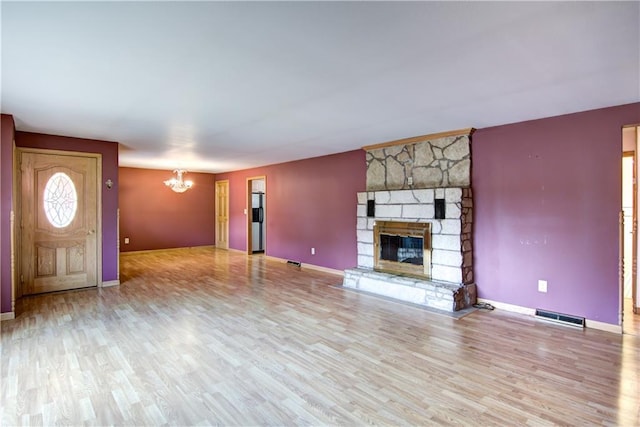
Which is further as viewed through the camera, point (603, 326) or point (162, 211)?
point (162, 211)

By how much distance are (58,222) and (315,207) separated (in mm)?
4228

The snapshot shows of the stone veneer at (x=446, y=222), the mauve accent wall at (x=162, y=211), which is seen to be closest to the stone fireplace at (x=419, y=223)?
the stone veneer at (x=446, y=222)

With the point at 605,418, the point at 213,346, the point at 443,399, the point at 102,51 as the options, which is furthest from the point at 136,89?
the point at 605,418

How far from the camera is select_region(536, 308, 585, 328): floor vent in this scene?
11.8 ft

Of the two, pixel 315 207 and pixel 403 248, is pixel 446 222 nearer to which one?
pixel 403 248

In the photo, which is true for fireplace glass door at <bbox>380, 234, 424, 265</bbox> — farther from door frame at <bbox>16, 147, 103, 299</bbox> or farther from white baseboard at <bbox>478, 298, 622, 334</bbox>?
door frame at <bbox>16, 147, 103, 299</bbox>

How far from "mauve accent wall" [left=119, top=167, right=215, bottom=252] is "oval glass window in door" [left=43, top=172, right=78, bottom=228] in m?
3.70

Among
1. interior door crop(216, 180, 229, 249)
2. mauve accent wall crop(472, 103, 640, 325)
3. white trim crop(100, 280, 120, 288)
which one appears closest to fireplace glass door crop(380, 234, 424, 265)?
mauve accent wall crop(472, 103, 640, 325)

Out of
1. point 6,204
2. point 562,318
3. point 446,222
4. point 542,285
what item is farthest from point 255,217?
point 562,318

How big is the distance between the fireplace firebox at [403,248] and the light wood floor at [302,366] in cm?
76

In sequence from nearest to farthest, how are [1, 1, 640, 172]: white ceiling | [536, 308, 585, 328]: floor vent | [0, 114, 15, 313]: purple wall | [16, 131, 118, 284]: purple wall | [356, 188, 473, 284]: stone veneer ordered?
1. [1, 1, 640, 172]: white ceiling
2. [536, 308, 585, 328]: floor vent
3. [0, 114, 15, 313]: purple wall
4. [356, 188, 473, 284]: stone veneer
5. [16, 131, 118, 284]: purple wall

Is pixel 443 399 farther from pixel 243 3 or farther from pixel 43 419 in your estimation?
pixel 243 3

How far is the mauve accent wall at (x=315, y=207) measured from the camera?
611 centimetres

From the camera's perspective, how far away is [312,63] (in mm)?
2455
